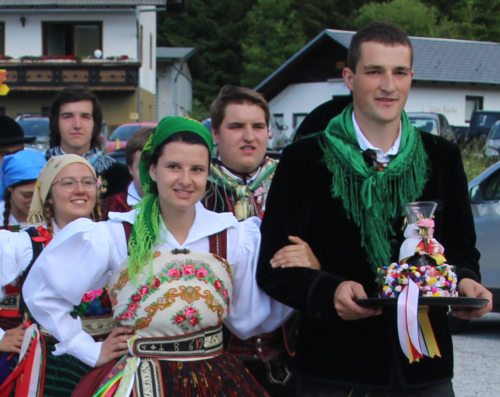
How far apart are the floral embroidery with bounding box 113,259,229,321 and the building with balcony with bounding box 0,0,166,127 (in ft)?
114

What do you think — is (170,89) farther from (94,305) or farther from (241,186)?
(94,305)

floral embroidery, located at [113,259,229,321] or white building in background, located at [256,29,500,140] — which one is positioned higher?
white building in background, located at [256,29,500,140]

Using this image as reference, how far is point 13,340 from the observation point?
4488 millimetres

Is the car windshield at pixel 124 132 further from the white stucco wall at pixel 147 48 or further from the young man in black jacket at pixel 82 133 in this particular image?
the young man in black jacket at pixel 82 133

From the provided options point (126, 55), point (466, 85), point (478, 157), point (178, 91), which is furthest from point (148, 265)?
point (178, 91)

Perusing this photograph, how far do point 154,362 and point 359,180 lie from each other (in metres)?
0.99

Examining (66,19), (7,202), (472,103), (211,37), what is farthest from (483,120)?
(211,37)

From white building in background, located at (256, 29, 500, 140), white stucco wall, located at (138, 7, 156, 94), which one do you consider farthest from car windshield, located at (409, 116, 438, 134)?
white stucco wall, located at (138, 7, 156, 94)

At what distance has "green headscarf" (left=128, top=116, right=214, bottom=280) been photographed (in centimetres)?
365

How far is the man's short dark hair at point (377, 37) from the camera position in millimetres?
3398

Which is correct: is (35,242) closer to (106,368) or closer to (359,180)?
(106,368)

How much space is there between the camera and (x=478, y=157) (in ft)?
59.3

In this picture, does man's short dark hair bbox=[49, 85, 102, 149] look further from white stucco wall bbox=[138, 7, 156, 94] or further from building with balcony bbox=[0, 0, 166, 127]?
white stucco wall bbox=[138, 7, 156, 94]

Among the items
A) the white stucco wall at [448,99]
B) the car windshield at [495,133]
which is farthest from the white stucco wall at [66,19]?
the car windshield at [495,133]
